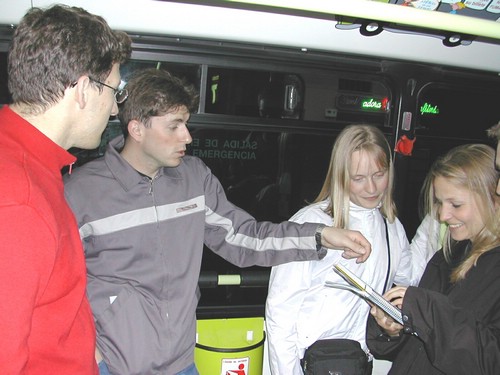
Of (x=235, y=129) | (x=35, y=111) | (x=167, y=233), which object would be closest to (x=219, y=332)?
(x=167, y=233)

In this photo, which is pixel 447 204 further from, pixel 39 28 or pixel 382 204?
pixel 39 28

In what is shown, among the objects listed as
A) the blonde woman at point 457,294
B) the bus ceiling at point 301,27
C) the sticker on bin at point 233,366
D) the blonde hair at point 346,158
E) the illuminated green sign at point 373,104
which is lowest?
the sticker on bin at point 233,366

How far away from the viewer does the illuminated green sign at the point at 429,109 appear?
3.06 m

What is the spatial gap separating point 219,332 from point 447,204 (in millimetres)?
1635

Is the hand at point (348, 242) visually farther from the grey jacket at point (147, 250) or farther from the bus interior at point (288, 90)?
the bus interior at point (288, 90)

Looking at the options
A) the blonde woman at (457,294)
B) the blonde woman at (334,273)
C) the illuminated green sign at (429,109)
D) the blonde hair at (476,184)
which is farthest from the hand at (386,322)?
the illuminated green sign at (429,109)

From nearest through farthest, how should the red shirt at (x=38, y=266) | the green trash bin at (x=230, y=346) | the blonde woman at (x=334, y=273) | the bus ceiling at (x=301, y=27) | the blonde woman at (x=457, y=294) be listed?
the red shirt at (x=38, y=266) < the blonde woman at (x=457, y=294) < the blonde woman at (x=334, y=273) < the bus ceiling at (x=301, y=27) < the green trash bin at (x=230, y=346)

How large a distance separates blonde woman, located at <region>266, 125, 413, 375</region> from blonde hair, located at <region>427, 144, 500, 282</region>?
0.99 ft

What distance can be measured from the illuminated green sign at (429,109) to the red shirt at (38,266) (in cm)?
263

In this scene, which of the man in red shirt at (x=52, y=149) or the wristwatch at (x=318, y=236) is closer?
the man in red shirt at (x=52, y=149)

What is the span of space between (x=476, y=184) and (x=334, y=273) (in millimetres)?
756

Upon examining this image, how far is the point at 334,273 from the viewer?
2.05 m

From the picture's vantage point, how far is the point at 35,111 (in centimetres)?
116

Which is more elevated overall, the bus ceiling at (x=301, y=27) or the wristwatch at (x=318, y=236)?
the bus ceiling at (x=301, y=27)
